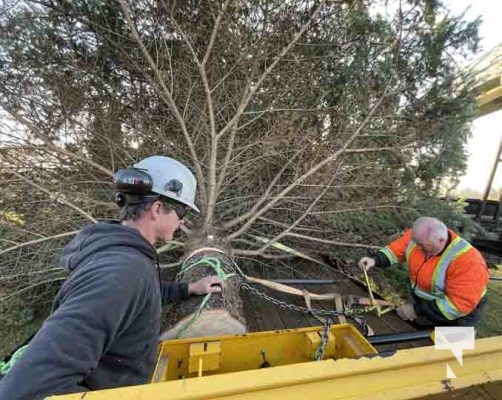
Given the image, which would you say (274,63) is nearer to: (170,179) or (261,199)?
(261,199)

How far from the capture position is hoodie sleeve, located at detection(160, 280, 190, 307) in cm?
218

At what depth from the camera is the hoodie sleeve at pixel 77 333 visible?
0.86m

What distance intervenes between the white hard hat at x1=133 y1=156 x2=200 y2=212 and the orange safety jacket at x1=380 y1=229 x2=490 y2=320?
2.52 metres

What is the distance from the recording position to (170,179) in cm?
158

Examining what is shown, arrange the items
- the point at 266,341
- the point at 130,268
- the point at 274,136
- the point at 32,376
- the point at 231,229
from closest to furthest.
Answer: the point at 32,376
the point at 130,268
the point at 266,341
the point at 274,136
the point at 231,229

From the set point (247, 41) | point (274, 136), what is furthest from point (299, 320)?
point (247, 41)

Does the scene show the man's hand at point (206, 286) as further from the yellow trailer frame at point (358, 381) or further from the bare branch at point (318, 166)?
the bare branch at point (318, 166)

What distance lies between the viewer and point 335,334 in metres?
1.95

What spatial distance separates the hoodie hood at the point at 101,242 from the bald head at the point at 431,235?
253 cm

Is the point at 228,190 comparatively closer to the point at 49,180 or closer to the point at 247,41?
the point at 247,41

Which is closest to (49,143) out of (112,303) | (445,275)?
(112,303)

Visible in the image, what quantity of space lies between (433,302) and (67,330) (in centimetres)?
319

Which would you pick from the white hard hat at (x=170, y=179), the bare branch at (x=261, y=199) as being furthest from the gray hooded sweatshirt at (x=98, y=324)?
the bare branch at (x=261, y=199)

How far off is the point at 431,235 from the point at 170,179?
8.09 ft
